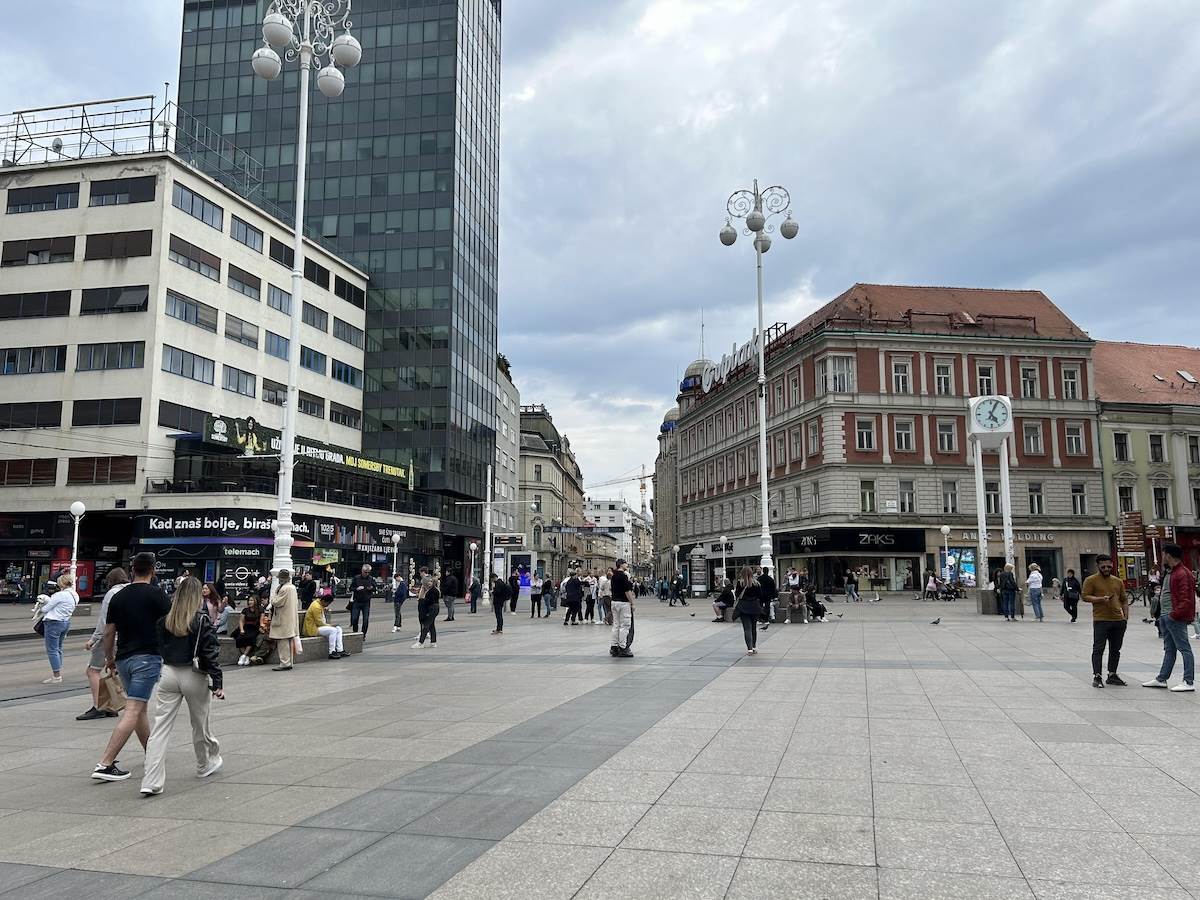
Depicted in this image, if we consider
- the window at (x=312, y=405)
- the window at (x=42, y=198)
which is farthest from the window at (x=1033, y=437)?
the window at (x=42, y=198)

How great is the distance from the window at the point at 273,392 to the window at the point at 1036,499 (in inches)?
1784

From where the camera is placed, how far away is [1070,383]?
53.3 meters

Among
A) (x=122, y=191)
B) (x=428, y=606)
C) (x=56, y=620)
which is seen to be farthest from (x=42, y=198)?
(x=56, y=620)

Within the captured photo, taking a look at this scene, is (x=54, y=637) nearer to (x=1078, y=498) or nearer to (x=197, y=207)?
(x=197, y=207)

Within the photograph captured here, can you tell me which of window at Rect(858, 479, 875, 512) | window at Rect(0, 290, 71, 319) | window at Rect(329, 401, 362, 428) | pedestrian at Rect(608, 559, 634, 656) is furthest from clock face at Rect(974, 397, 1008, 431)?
window at Rect(0, 290, 71, 319)

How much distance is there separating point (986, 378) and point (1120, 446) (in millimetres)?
10083

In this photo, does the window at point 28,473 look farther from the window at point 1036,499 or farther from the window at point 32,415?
the window at point 1036,499

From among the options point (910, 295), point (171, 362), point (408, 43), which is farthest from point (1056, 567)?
point (408, 43)

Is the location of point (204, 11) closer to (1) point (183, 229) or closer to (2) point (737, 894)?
(1) point (183, 229)

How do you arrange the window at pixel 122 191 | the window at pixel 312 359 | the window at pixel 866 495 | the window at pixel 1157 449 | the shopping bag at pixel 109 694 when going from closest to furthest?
the shopping bag at pixel 109 694
the window at pixel 122 191
the window at pixel 866 495
the window at pixel 1157 449
the window at pixel 312 359

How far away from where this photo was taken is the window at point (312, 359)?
5634 cm

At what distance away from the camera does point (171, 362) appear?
44156mm

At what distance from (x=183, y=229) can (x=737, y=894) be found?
48368mm

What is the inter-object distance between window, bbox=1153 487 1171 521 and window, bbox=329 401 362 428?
53597 mm
